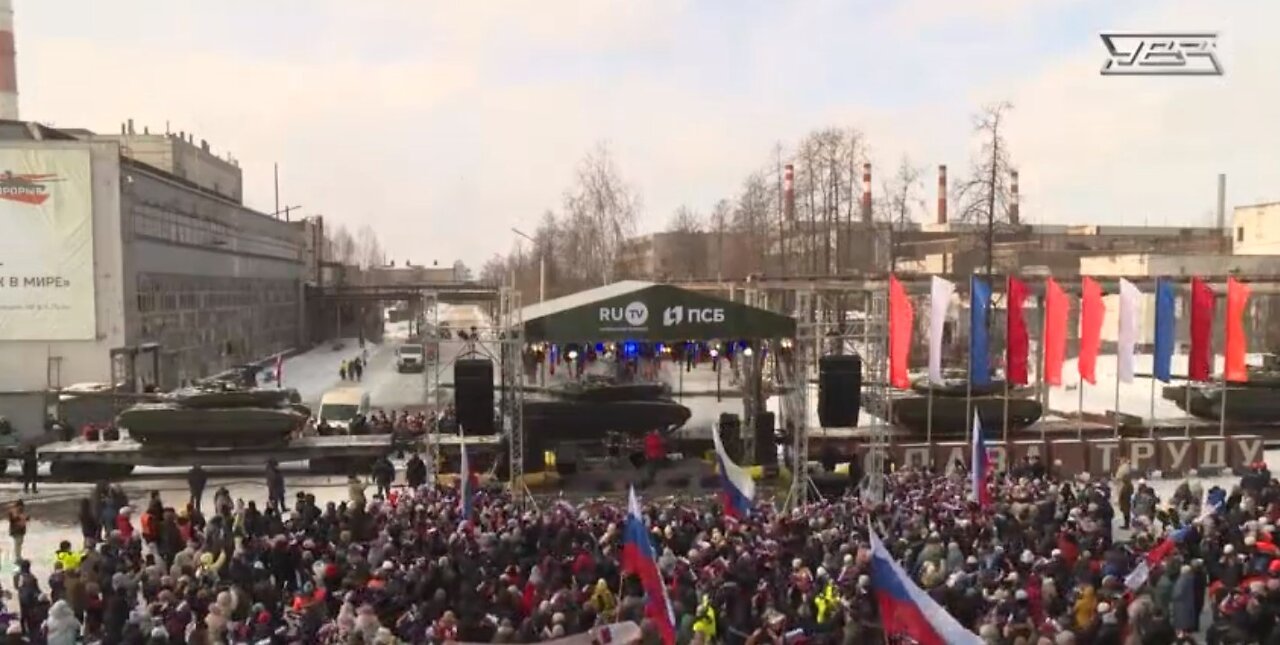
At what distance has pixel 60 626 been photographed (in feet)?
31.4

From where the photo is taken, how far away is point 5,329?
2970 centimetres

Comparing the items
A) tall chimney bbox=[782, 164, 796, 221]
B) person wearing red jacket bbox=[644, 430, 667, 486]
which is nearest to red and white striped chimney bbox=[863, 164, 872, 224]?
tall chimney bbox=[782, 164, 796, 221]

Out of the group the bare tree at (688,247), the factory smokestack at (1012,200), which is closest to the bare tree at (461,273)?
the bare tree at (688,247)

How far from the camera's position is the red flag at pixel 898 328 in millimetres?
19953

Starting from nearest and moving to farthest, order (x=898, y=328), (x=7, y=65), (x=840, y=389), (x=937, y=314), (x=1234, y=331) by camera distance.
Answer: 1. (x=840, y=389)
2. (x=937, y=314)
3. (x=898, y=328)
4. (x=1234, y=331)
5. (x=7, y=65)

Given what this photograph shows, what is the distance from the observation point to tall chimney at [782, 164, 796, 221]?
51.8 metres

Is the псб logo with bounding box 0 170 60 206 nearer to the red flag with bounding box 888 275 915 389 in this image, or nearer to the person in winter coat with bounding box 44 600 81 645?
the person in winter coat with bounding box 44 600 81 645

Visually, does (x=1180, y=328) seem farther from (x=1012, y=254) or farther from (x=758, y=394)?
(x=758, y=394)

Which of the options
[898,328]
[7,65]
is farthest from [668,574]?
[7,65]

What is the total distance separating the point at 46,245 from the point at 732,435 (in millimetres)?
20908

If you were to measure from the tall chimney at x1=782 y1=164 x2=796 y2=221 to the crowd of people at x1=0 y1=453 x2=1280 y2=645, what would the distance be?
3766 cm

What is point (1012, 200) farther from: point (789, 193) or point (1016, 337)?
point (1016, 337)

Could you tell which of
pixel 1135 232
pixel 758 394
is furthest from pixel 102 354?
pixel 1135 232

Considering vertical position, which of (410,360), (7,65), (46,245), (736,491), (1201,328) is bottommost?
(736,491)
